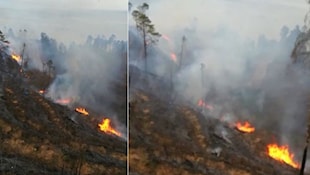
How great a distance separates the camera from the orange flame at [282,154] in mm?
3143

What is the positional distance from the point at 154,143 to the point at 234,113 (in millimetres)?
517

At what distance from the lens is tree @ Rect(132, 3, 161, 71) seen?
3.36 metres

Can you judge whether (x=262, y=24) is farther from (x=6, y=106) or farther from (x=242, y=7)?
(x=6, y=106)

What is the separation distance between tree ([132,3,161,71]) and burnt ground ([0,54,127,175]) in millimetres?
551

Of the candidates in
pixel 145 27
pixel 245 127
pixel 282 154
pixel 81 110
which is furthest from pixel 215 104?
pixel 81 110

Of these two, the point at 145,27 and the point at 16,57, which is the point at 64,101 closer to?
the point at 16,57

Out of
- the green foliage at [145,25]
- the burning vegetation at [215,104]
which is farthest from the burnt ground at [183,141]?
the green foliage at [145,25]

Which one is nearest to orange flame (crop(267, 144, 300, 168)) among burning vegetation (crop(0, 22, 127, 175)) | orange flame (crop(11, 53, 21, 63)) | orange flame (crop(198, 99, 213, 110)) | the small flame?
orange flame (crop(198, 99, 213, 110))

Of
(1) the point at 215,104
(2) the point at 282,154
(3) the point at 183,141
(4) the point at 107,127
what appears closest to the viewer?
(2) the point at 282,154

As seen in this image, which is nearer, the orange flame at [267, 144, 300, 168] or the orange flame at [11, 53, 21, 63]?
the orange flame at [267, 144, 300, 168]

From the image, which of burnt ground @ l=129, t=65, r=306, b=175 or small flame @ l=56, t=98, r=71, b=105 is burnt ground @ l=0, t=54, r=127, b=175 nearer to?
small flame @ l=56, t=98, r=71, b=105

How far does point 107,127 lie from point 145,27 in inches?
25.3

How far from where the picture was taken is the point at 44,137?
3447 millimetres

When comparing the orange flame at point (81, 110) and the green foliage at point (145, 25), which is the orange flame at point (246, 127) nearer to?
the green foliage at point (145, 25)
